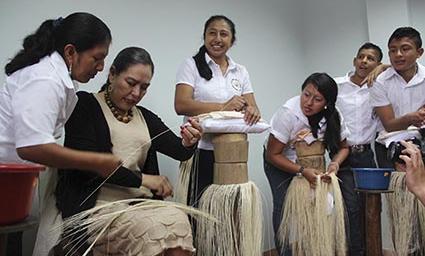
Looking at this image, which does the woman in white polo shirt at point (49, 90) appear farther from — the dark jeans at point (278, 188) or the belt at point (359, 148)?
the belt at point (359, 148)

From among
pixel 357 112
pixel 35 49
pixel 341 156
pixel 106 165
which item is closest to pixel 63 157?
pixel 106 165

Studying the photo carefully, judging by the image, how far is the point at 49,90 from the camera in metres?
1.16

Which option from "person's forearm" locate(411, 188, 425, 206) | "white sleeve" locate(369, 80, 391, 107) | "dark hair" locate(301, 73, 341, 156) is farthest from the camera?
"white sleeve" locate(369, 80, 391, 107)

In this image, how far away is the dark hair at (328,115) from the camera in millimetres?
2082

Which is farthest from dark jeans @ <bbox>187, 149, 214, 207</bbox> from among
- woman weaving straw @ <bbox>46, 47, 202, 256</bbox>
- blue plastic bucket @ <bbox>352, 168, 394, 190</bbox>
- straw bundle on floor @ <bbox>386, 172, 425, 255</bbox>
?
straw bundle on floor @ <bbox>386, 172, 425, 255</bbox>

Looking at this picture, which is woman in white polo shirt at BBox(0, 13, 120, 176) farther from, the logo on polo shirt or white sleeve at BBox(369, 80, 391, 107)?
white sleeve at BBox(369, 80, 391, 107)

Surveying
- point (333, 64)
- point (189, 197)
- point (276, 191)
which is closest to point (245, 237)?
point (189, 197)

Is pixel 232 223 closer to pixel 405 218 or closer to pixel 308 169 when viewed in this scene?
pixel 308 169

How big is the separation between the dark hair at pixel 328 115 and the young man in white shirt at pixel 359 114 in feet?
0.98

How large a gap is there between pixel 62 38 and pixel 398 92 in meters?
1.83

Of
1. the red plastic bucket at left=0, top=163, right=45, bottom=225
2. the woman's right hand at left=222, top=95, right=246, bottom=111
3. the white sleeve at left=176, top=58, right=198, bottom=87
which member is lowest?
the red plastic bucket at left=0, top=163, right=45, bottom=225

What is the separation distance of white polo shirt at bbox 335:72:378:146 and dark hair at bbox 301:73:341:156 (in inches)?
16.4

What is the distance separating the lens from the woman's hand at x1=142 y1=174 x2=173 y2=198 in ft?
4.88

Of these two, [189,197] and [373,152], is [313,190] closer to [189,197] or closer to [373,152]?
[189,197]
